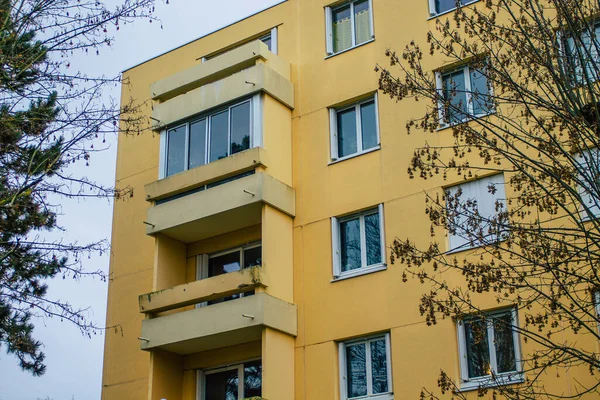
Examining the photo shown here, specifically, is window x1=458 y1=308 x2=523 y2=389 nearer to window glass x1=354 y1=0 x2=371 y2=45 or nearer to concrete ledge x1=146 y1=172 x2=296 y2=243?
concrete ledge x1=146 y1=172 x2=296 y2=243

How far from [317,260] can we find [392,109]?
12.7 ft

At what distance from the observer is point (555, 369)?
16.7 meters

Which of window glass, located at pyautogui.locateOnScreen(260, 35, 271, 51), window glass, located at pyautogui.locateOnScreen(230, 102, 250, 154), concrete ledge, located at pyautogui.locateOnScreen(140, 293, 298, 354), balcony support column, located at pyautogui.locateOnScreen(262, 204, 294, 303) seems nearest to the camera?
concrete ledge, located at pyautogui.locateOnScreen(140, 293, 298, 354)

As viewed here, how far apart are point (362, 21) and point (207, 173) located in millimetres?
5525

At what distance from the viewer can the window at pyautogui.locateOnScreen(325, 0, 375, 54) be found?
22875mm

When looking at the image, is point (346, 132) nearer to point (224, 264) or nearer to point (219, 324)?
point (224, 264)

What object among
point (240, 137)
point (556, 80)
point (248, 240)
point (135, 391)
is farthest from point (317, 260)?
point (556, 80)

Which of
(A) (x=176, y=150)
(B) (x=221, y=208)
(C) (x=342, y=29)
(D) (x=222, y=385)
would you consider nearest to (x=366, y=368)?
(D) (x=222, y=385)

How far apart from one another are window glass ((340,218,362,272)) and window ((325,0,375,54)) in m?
4.74

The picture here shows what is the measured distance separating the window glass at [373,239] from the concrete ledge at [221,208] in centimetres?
196

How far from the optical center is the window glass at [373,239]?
20219mm

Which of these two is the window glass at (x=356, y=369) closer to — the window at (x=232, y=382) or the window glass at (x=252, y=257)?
the window at (x=232, y=382)

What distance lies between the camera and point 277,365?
1956 cm

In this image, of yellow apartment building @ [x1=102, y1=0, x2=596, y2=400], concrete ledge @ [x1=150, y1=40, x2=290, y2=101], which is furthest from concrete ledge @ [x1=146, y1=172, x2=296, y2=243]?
concrete ledge @ [x1=150, y1=40, x2=290, y2=101]
